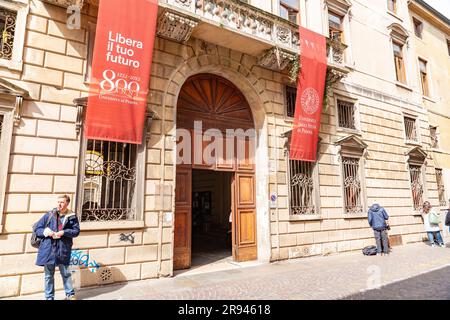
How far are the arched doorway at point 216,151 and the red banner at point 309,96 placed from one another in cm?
162

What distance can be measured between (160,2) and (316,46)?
18.7 ft

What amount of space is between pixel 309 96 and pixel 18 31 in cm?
845

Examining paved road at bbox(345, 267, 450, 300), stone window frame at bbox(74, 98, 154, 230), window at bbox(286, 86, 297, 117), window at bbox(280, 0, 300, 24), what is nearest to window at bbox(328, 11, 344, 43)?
window at bbox(280, 0, 300, 24)

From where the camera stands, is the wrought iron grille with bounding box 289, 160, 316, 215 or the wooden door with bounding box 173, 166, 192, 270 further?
the wrought iron grille with bounding box 289, 160, 316, 215

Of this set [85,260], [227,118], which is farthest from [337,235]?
[85,260]

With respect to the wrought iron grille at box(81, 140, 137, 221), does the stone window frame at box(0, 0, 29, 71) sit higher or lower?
higher

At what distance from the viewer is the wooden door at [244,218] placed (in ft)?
30.3

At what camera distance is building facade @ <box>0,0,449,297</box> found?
6.23 m

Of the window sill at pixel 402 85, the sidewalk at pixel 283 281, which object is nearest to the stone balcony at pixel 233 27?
the sidewalk at pixel 283 281

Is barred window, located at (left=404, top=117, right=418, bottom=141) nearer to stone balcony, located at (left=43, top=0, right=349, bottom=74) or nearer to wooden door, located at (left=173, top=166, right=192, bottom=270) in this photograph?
stone balcony, located at (left=43, top=0, right=349, bottom=74)

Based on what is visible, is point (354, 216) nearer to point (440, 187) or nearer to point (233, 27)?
point (233, 27)

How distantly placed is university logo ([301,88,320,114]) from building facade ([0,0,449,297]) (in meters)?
0.64

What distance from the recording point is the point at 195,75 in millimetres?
9023

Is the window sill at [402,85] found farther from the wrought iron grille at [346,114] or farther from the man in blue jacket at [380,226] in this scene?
the man in blue jacket at [380,226]
